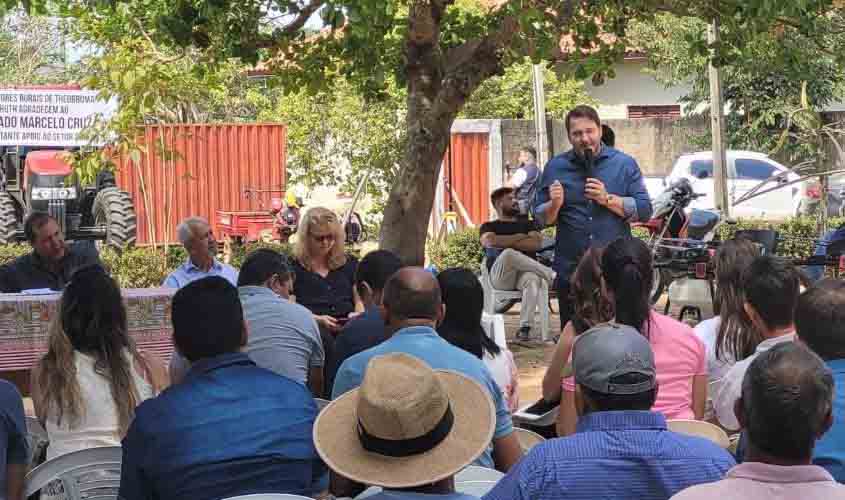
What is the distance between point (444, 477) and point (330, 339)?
3.78 m

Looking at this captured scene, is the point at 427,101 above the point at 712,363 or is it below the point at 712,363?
above

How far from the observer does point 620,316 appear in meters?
4.95

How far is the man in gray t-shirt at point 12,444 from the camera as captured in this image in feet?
12.8

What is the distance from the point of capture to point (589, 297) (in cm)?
552

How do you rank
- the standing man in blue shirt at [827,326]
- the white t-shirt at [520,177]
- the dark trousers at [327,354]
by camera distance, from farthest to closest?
1. the white t-shirt at [520,177]
2. the dark trousers at [327,354]
3. the standing man in blue shirt at [827,326]

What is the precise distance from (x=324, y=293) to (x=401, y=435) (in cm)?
449

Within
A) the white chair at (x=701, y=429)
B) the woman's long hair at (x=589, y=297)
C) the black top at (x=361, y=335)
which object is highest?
the woman's long hair at (x=589, y=297)

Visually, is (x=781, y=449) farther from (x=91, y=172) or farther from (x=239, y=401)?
(x=91, y=172)

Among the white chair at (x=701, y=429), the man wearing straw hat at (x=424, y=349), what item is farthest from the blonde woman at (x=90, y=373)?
the white chair at (x=701, y=429)

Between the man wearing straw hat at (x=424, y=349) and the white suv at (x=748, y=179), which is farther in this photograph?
the white suv at (x=748, y=179)

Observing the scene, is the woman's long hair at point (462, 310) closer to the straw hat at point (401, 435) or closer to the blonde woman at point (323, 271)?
the straw hat at point (401, 435)

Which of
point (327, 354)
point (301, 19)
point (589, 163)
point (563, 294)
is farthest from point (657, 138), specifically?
point (327, 354)

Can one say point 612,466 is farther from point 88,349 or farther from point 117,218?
point 117,218

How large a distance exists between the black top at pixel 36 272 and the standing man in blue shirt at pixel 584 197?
2.89m
